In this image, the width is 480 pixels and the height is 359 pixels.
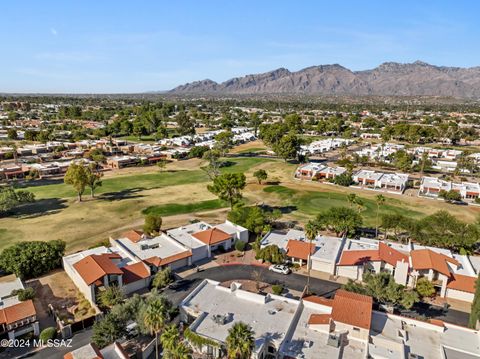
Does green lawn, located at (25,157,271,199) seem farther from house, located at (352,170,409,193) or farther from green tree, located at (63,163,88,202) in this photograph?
house, located at (352,170,409,193)

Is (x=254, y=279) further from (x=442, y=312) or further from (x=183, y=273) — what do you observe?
(x=442, y=312)

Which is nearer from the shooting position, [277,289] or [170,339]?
[170,339]

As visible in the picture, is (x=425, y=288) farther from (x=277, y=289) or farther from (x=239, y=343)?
(x=239, y=343)

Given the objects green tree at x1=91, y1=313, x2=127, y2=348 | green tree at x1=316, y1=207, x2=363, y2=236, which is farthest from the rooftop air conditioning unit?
green tree at x1=316, y1=207, x2=363, y2=236

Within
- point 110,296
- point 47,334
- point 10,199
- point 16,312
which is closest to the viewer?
point 47,334

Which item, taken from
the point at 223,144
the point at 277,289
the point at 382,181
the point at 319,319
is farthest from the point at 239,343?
the point at 223,144

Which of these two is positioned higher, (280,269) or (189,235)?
(189,235)

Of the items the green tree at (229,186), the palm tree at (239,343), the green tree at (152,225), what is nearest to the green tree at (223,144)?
the green tree at (229,186)
